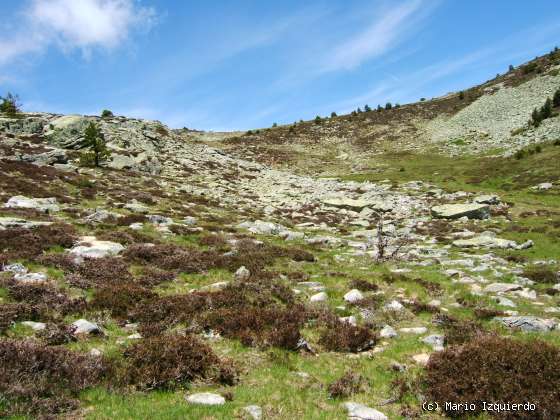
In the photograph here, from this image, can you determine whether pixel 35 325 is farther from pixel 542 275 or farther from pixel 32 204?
pixel 542 275

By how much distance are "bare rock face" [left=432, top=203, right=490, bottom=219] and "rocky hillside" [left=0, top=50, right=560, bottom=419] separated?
38cm

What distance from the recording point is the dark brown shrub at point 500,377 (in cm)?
694

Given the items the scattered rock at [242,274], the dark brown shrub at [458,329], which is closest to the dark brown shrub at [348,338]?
the dark brown shrub at [458,329]

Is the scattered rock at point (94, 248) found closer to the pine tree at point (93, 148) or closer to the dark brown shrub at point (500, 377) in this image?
the dark brown shrub at point (500, 377)

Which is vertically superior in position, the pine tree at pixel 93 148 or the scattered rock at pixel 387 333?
the pine tree at pixel 93 148

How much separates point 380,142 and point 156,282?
82.9 metres

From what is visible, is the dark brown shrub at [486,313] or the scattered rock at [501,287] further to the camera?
the scattered rock at [501,287]

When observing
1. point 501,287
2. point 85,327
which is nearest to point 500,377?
point 85,327

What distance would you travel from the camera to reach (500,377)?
24.8 ft

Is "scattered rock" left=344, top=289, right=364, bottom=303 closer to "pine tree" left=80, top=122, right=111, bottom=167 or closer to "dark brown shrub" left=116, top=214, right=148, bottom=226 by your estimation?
"dark brown shrub" left=116, top=214, right=148, bottom=226

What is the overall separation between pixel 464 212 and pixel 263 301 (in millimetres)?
26673

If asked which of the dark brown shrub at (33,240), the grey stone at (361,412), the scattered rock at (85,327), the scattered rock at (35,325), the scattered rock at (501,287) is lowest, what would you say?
the scattered rock at (501,287)

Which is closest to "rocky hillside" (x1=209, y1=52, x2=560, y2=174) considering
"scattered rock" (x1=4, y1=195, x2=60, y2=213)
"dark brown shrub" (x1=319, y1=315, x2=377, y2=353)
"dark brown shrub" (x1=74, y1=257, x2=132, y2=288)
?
"scattered rock" (x1=4, y1=195, x2=60, y2=213)

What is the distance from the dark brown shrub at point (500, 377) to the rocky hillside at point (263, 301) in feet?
0.11
